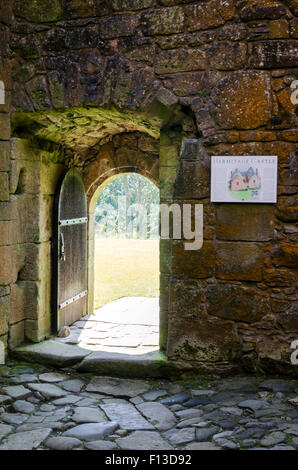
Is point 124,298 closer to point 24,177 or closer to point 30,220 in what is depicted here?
point 30,220

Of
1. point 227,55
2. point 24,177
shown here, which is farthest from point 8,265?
point 227,55

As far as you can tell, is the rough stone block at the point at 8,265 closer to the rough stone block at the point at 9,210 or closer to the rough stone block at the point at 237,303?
the rough stone block at the point at 9,210

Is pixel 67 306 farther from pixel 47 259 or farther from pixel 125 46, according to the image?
pixel 125 46

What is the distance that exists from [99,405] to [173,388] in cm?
64

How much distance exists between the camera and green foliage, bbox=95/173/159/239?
2377 cm

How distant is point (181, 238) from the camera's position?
3.98 metres

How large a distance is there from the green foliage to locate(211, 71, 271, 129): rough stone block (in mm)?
19062

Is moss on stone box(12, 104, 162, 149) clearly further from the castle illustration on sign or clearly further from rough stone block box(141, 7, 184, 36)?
the castle illustration on sign

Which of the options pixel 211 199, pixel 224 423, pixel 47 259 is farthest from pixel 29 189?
pixel 224 423

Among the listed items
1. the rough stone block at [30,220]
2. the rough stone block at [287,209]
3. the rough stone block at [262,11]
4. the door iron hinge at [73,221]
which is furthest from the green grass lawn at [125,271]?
the rough stone block at [262,11]

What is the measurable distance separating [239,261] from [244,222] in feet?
1.04

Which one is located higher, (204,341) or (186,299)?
(186,299)

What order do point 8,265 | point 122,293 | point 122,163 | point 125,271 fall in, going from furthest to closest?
1. point 125,271
2. point 122,293
3. point 122,163
4. point 8,265

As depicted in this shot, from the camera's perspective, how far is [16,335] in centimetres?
448
